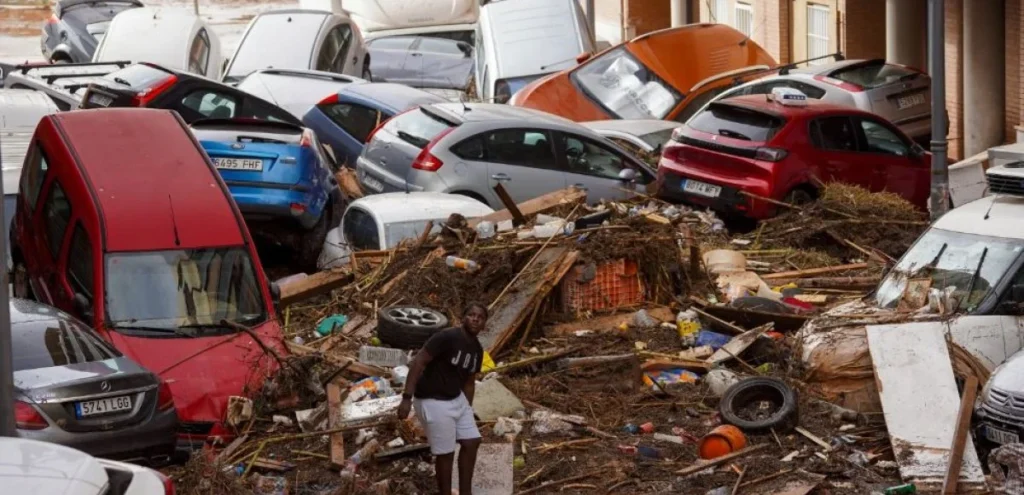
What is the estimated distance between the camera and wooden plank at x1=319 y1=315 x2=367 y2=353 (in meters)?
14.3

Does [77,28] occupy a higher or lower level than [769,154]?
lower

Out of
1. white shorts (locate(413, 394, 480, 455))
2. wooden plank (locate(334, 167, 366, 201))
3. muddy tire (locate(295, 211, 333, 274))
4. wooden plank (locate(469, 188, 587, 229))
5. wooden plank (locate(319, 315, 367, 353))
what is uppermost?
white shorts (locate(413, 394, 480, 455))

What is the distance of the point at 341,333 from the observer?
573 inches

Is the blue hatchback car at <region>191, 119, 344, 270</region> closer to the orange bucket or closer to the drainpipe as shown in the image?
the orange bucket

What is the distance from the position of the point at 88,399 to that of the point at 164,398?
58 cm

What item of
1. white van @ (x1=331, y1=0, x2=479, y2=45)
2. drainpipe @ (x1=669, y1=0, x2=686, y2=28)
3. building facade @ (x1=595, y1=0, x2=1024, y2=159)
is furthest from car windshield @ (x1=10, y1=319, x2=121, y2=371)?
drainpipe @ (x1=669, y1=0, x2=686, y2=28)

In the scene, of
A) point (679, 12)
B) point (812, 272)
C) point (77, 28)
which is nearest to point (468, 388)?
point (812, 272)

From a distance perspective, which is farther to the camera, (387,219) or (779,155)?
(779,155)

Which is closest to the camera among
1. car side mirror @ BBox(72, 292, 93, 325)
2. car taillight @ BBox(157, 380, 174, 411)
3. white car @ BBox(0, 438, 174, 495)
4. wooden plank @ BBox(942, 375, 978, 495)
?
white car @ BBox(0, 438, 174, 495)

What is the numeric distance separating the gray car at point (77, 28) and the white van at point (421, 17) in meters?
4.53

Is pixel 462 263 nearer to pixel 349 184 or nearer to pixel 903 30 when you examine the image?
pixel 349 184

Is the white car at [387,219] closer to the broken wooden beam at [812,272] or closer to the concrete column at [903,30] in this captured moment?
the broken wooden beam at [812,272]

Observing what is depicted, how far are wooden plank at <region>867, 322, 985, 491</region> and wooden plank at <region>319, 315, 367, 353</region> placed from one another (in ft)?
14.1

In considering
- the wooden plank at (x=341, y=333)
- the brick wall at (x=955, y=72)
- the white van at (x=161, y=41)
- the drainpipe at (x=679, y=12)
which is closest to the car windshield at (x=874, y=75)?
the brick wall at (x=955, y=72)
